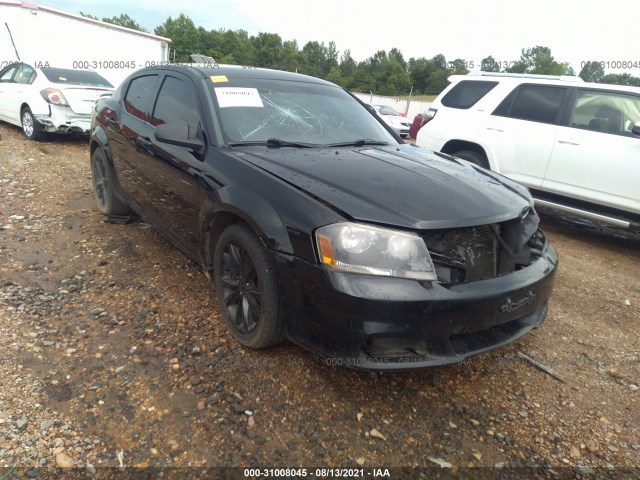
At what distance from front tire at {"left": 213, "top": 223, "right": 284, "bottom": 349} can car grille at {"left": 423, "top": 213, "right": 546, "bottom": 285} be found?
82 cm

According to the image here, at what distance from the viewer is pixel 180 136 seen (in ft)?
9.26

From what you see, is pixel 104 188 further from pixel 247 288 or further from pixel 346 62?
pixel 346 62

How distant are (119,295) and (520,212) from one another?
106 inches

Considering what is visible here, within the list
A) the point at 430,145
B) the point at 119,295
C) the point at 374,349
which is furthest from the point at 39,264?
the point at 430,145

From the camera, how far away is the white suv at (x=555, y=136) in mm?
4770

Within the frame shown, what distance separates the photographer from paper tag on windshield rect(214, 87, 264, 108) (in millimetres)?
2963

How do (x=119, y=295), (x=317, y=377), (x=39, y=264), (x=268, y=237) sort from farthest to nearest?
(x=39, y=264) → (x=119, y=295) → (x=317, y=377) → (x=268, y=237)

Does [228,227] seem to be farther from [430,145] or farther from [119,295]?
[430,145]

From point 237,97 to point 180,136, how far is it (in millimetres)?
484

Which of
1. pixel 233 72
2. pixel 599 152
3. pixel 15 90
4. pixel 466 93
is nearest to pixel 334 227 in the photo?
pixel 233 72

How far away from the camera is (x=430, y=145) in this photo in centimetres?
623

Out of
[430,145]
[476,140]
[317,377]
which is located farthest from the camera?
[430,145]

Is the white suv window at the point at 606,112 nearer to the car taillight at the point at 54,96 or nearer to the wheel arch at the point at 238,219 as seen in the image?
the wheel arch at the point at 238,219

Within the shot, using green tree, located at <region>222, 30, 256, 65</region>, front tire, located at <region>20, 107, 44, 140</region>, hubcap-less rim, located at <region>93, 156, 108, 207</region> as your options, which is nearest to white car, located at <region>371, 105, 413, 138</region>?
front tire, located at <region>20, 107, 44, 140</region>
